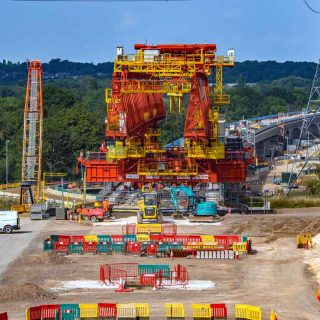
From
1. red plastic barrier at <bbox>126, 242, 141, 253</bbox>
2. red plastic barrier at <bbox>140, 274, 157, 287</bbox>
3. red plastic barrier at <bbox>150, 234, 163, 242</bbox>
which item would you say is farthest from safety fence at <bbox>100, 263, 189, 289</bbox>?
red plastic barrier at <bbox>150, 234, 163, 242</bbox>

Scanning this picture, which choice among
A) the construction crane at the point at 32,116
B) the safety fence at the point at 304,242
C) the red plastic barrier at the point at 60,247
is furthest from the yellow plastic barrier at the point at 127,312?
the construction crane at the point at 32,116

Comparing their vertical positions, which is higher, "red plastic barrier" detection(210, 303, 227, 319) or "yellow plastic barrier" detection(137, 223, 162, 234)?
"yellow plastic barrier" detection(137, 223, 162, 234)

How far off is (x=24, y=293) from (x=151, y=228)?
26888 mm

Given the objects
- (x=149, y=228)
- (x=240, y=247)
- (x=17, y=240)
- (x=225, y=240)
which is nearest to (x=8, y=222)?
(x=17, y=240)

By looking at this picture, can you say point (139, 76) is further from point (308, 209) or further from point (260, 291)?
point (260, 291)

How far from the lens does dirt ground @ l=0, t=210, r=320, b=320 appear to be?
44.6 m

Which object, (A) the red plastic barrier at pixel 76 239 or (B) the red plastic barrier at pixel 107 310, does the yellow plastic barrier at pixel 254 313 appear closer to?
(B) the red plastic barrier at pixel 107 310

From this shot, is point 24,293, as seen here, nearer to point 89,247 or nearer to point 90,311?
point 90,311

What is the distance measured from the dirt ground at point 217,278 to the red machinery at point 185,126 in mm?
15546

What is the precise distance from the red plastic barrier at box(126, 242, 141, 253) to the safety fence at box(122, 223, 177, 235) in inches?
329

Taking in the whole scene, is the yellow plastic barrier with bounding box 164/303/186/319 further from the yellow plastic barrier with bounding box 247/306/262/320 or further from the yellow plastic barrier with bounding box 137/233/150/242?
the yellow plastic barrier with bounding box 137/233/150/242

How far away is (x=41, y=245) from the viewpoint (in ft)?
219

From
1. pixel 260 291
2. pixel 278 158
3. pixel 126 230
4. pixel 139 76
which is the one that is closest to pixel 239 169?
pixel 139 76

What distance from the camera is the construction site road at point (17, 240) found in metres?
60.6
